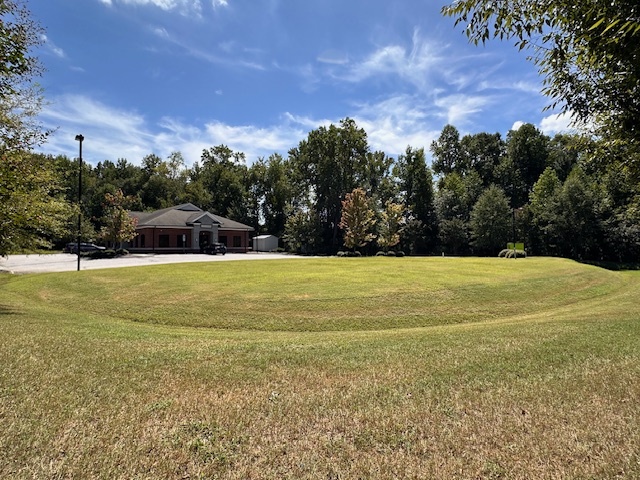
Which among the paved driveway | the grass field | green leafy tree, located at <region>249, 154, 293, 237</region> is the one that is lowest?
the grass field

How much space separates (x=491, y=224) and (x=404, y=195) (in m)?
16.1

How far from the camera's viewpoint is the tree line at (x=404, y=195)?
145 feet

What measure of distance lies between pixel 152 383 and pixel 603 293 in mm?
20877

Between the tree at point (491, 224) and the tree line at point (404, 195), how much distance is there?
0.13m

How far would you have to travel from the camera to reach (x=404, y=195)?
2440 inches

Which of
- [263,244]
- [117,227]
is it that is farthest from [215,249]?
[263,244]

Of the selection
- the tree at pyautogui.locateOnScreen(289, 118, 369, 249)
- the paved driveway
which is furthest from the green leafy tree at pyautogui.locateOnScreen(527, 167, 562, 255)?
the paved driveway

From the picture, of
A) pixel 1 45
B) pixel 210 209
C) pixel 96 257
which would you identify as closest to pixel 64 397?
pixel 1 45

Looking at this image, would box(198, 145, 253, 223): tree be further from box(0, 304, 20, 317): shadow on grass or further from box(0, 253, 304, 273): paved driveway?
box(0, 304, 20, 317): shadow on grass

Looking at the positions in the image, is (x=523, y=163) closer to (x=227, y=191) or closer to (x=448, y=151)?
(x=448, y=151)

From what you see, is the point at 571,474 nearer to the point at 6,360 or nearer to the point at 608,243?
the point at 6,360

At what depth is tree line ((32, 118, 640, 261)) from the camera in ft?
145

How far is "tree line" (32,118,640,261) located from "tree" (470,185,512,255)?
0.13 metres

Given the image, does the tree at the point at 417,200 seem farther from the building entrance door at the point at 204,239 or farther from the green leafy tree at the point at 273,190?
the building entrance door at the point at 204,239
